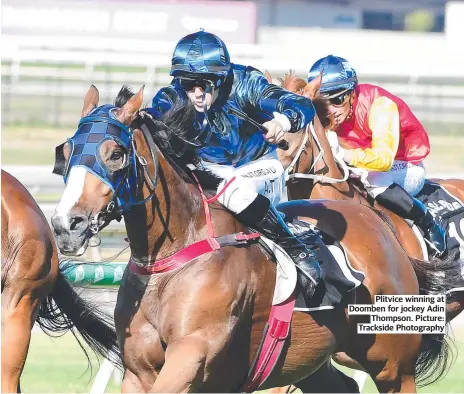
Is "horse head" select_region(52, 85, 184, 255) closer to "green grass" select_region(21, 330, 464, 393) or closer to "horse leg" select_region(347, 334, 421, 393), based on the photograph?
"horse leg" select_region(347, 334, 421, 393)

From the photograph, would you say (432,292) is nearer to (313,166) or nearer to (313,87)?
(313,166)

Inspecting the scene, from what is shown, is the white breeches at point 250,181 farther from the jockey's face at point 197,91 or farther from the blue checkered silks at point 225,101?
the jockey's face at point 197,91

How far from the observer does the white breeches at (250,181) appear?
4.51 metres

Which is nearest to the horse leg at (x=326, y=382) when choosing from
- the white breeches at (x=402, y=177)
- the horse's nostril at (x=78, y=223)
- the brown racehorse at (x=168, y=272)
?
the brown racehorse at (x=168, y=272)

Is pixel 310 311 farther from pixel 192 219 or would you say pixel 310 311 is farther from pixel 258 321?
pixel 192 219

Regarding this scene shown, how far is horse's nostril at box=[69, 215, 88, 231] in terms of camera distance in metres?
3.85

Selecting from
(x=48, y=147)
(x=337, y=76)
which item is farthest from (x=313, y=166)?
(x=48, y=147)

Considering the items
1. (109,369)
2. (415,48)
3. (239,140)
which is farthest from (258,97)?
(415,48)

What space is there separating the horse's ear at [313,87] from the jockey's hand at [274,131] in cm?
164

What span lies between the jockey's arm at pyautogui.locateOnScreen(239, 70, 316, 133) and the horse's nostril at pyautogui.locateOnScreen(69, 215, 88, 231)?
3.36 ft

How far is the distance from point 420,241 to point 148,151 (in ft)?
7.05

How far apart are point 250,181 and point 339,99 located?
182cm

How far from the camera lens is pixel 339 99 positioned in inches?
247

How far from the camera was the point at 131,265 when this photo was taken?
445 cm
